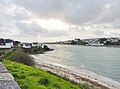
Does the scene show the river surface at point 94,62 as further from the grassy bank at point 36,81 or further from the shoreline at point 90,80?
the grassy bank at point 36,81

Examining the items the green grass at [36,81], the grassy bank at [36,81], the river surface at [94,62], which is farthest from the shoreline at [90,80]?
the green grass at [36,81]

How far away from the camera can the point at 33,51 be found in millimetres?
125125

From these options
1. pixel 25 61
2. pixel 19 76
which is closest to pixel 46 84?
pixel 19 76

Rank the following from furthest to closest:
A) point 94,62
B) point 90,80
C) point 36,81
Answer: point 94,62 < point 90,80 < point 36,81

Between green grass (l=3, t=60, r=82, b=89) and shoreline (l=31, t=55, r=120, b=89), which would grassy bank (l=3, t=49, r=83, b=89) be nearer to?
green grass (l=3, t=60, r=82, b=89)

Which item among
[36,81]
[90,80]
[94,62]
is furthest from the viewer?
[94,62]

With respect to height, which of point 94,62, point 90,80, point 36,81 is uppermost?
point 36,81

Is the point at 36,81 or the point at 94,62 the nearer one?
the point at 36,81

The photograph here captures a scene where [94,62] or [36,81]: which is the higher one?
[36,81]

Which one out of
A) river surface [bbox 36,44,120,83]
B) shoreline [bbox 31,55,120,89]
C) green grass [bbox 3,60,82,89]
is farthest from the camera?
river surface [bbox 36,44,120,83]

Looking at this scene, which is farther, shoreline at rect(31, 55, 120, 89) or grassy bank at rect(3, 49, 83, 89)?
shoreline at rect(31, 55, 120, 89)

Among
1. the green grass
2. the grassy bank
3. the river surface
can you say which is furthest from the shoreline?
the green grass

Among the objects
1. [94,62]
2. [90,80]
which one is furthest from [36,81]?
[94,62]

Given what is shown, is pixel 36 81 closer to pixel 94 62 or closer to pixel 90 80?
pixel 90 80
